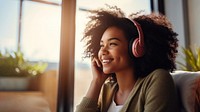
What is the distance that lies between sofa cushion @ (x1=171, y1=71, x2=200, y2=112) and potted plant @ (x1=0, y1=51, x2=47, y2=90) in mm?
1147

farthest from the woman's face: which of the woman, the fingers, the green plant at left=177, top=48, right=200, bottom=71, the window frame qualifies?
the green plant at left=177, top=48, right=200, bottom=71

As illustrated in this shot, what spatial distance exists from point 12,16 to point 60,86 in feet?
2.27

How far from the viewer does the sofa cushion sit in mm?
954

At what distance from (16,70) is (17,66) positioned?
0.03m

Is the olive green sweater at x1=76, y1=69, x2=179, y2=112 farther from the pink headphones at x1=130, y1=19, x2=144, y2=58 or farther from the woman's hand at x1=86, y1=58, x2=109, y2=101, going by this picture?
the woman's hand at x1=86, y1=58, x2=109, y2=101

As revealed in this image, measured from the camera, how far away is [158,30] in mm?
1104

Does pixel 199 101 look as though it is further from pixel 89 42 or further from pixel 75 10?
pixel 75 10

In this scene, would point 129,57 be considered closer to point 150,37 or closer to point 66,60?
point 150,37

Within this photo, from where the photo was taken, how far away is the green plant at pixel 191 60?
2.07 metres

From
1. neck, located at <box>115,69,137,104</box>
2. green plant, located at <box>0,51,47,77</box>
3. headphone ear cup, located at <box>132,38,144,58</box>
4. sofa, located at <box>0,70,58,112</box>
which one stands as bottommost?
sofa, located at <box>0,70,58,112</box>

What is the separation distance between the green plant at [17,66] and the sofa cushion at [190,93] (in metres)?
1.15

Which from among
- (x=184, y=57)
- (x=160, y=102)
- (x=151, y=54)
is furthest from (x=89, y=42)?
(x=184, y=57)

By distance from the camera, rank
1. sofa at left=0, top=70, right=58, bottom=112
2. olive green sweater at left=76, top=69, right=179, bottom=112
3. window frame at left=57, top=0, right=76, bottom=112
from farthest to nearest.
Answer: window frame at left=57, top=0, right=76, bottom=112
sofa at left=0, top=70, right=58, bottom=112
olive green sweater at left=76, top=69, right=179, bottom=112

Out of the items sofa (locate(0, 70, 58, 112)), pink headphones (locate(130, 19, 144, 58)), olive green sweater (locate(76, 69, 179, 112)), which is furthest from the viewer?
sofa (locate(0, 70, 58, 112))
